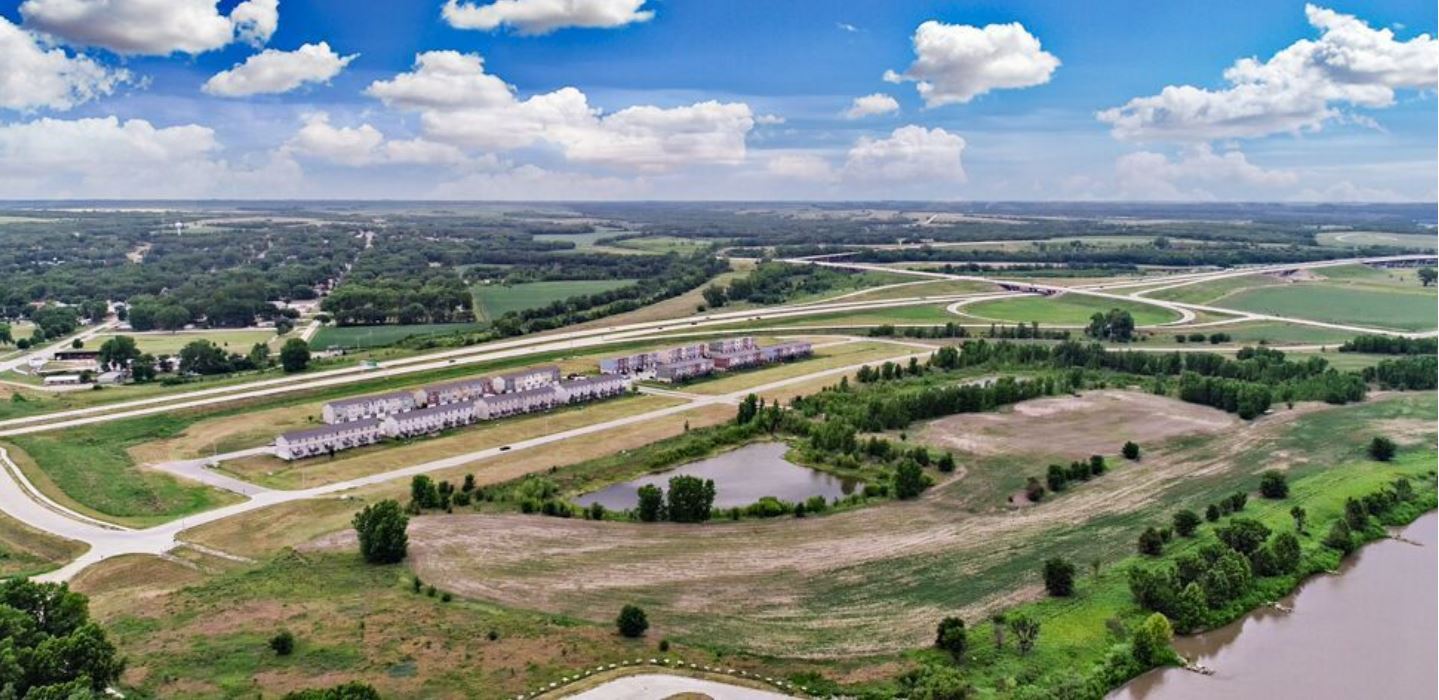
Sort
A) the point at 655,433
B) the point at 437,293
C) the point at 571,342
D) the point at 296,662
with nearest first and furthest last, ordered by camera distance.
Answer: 1. the point at 296,662
2. the point at 655,433
3. the point at 571,342
4. the point at 437,293

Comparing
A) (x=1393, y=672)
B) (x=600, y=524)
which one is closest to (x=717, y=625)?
(x=600, y=524)

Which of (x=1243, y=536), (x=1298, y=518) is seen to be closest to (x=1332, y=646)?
(x=1243, y=536)

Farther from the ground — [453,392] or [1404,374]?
[1404,374]

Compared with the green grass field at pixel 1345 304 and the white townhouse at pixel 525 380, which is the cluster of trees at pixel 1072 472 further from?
the green grass field at pixel 1345 304

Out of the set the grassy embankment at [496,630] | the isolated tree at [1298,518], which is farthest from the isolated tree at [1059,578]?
the isolated tree at [1298,518]

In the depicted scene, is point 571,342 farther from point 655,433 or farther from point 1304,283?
point 1304,283

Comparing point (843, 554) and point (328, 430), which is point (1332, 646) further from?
point (328, 430)

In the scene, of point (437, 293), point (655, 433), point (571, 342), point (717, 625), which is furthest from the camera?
point (437, 293)

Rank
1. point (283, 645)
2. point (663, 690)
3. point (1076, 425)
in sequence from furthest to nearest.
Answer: point (1076, 425), point (283, 645), point (663, 690)
